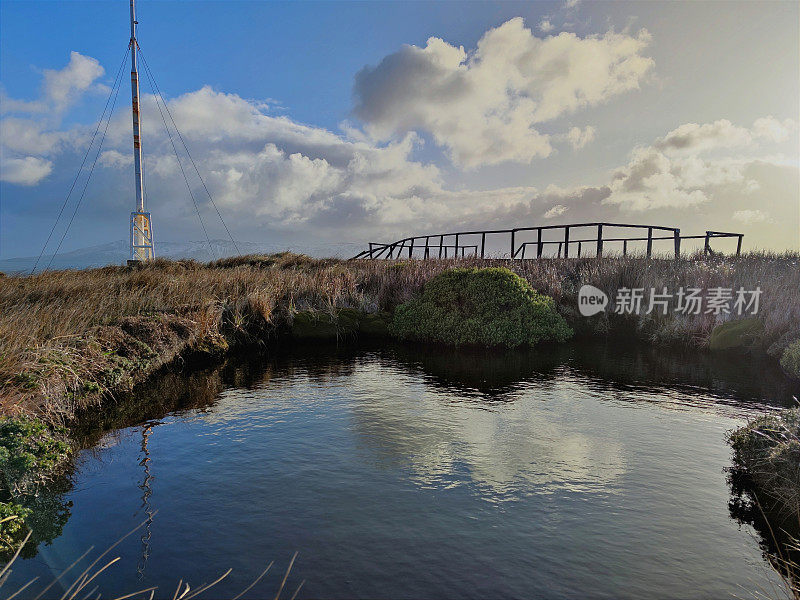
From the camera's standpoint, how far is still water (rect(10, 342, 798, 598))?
11.5ft

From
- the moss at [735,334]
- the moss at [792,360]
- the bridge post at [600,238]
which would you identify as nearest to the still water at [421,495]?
the moss at [792,360]

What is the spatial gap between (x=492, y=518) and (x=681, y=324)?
10353 millimetres

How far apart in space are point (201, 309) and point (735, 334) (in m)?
11.1

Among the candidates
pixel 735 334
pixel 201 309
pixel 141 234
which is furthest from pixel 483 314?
pixel 141 234

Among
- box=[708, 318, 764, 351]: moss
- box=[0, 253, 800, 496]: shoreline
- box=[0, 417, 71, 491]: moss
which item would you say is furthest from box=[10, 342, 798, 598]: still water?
box=[708, 318, 764, 351]: moss

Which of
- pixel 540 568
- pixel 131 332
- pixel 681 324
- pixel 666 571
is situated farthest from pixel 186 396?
pixel 681 324

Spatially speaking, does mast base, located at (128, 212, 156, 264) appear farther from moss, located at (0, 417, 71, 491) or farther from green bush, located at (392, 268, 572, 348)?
moss, located at (0, 417, 71, 491)

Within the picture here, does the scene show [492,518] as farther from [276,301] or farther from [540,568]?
[276,301]

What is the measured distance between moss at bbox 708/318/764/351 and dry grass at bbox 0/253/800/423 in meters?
0.22

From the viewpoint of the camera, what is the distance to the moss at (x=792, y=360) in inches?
354

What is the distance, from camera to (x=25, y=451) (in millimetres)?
4797

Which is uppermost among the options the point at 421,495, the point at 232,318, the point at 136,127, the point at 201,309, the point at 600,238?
the point at 136,127

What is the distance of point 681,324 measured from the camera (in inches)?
493

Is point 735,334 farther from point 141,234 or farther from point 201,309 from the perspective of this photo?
point 141,234
